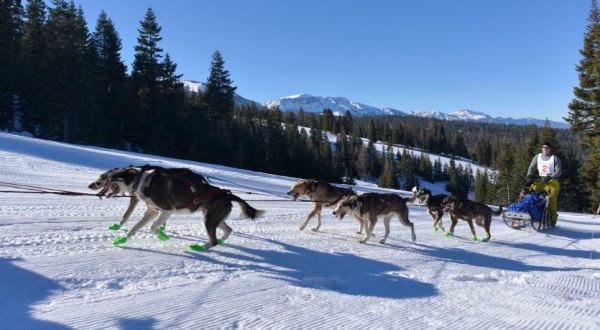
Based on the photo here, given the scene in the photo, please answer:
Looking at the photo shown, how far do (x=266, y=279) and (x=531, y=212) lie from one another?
31.5ft

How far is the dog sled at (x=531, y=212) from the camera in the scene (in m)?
11.7

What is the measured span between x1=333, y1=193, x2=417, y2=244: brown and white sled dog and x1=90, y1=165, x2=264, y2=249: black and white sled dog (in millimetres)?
2685

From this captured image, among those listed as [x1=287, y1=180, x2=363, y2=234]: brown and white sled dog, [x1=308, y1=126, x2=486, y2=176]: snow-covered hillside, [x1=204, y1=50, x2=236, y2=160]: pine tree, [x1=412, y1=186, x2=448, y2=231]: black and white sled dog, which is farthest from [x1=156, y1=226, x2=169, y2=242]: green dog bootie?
[x1=308, y1=126, x2=486, y2=176]: snow-covered hillside

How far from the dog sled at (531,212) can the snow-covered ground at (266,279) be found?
2.65 metres

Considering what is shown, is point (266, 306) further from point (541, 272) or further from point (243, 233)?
point (541, 272)

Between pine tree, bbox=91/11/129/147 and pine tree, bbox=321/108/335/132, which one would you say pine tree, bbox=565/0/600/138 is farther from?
pine tree, bbox=321/108/335/132

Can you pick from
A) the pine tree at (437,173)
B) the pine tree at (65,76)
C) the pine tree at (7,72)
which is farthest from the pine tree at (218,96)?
the pine tree at (437,173)

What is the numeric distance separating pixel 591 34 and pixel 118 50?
4671 centimetres

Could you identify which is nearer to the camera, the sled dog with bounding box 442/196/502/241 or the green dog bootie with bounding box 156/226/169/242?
the green dog bootie with bounding box 156/226/169/242

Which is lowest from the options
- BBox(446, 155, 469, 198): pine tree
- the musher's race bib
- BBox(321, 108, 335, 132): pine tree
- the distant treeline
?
BBox(446, 155, 469, 198): pine tree

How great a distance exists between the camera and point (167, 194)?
19.9 feet

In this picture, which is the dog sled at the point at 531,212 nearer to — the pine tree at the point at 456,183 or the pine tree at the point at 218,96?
Result: the pine tree at the point at 218,96

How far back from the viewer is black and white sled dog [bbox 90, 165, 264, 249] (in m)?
5.99

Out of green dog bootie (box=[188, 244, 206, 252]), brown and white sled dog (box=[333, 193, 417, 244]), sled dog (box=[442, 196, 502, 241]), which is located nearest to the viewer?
green dog bootie (box=[188, 244, 206, 252])
